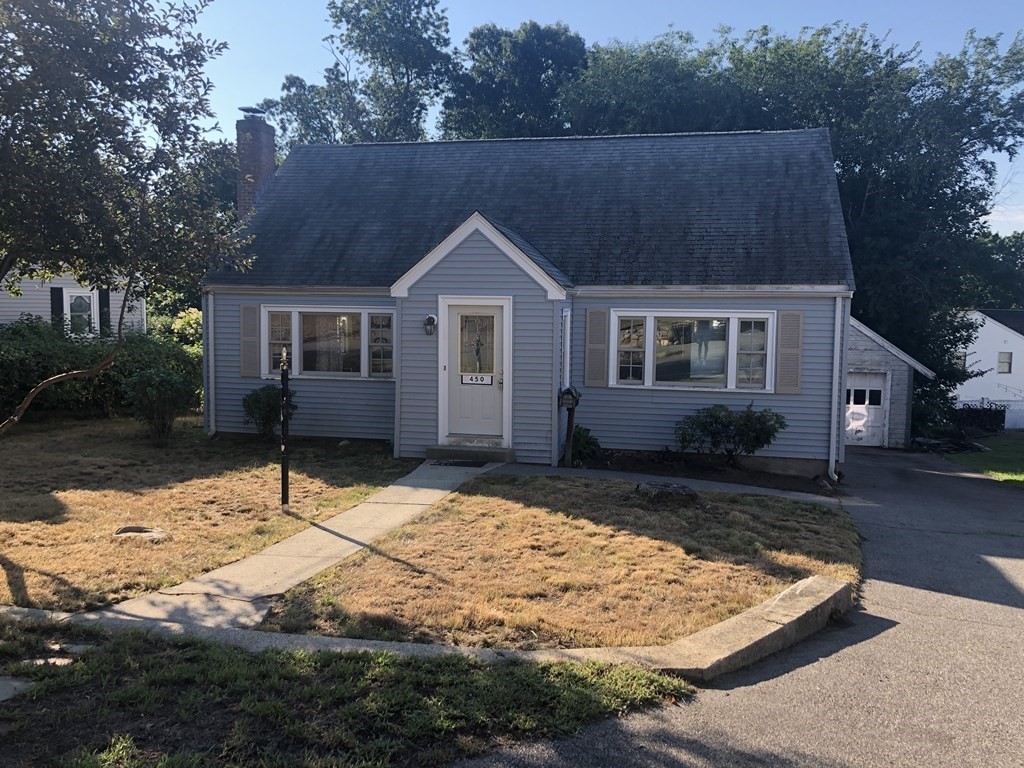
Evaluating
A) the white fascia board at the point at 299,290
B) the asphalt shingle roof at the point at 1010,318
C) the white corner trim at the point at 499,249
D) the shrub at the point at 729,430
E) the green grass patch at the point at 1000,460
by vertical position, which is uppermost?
the asphalt shingle roof at the point at 1010,318

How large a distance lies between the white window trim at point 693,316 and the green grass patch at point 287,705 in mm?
8665

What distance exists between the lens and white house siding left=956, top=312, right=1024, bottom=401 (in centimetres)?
3903

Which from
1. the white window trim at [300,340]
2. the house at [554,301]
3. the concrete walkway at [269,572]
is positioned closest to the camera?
the concrete walkway at [269,572]

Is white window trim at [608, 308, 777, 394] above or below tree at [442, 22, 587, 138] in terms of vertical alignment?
below

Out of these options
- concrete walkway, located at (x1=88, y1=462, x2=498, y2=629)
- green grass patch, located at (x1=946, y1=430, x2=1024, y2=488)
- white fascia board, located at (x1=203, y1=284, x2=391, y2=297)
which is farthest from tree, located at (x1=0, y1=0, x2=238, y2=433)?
green grass patch, located at (x1=946, y1=430, x2=1024, y2=488)

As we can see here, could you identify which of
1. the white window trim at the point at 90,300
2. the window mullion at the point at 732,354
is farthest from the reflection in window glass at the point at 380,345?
the white window trim at the point at 90,300

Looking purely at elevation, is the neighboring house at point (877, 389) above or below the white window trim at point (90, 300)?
below

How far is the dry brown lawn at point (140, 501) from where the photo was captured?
6.12 m

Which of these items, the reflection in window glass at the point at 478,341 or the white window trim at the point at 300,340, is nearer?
the reflection in window glass at the point at 478,341

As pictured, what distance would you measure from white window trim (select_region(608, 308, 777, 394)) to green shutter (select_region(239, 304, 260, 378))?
639 centimetres

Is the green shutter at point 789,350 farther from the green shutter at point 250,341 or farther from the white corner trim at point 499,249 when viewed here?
the green shutter at point 250,341

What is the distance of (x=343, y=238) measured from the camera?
46.9 ft

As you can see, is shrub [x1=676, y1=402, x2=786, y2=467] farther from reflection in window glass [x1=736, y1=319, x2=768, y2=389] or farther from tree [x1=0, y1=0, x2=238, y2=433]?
tree [x1=0, y1=0, x2=238, y2=433]

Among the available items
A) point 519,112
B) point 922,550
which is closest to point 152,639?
point 922,550
